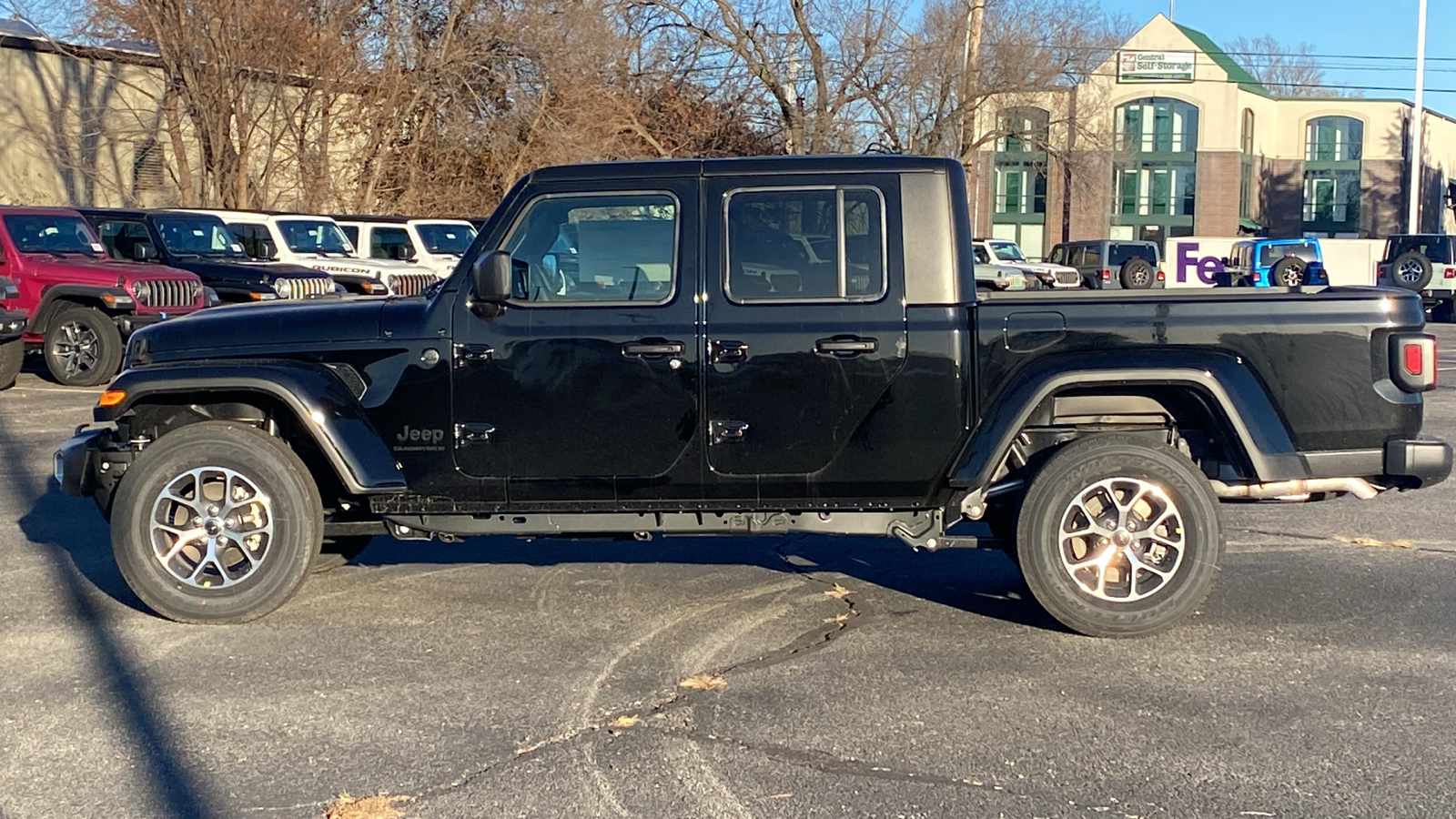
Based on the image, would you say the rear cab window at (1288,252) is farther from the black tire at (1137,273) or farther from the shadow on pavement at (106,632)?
the shadow on pavement at (106,632)

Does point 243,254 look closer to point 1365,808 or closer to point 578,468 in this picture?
point 578,468

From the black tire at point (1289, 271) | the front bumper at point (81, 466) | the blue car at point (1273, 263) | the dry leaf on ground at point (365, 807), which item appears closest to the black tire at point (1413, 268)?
the blue car at point (1273, 263)

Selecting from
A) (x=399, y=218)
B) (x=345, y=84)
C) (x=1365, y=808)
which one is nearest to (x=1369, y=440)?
(x=1365, y=808)

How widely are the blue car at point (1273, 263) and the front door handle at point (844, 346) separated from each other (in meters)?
26.9

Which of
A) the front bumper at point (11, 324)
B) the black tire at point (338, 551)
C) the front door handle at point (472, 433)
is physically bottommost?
the black tire at point (338, 551)

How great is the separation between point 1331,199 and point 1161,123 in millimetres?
13084

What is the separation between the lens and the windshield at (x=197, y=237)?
17.8 metres

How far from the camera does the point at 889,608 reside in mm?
6340

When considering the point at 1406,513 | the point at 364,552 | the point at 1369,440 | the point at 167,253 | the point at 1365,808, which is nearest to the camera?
the point at 1365,808

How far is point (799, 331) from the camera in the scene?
5.82 m

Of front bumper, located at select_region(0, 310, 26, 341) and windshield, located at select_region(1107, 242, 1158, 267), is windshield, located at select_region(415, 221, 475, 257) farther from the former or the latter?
windshield, located at select_region(1107, 242, 1158, 267)

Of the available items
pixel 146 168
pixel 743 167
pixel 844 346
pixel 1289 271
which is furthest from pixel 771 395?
pixel 146 168

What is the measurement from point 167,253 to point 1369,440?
15.2 m

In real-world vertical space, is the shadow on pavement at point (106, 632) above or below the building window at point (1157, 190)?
below
